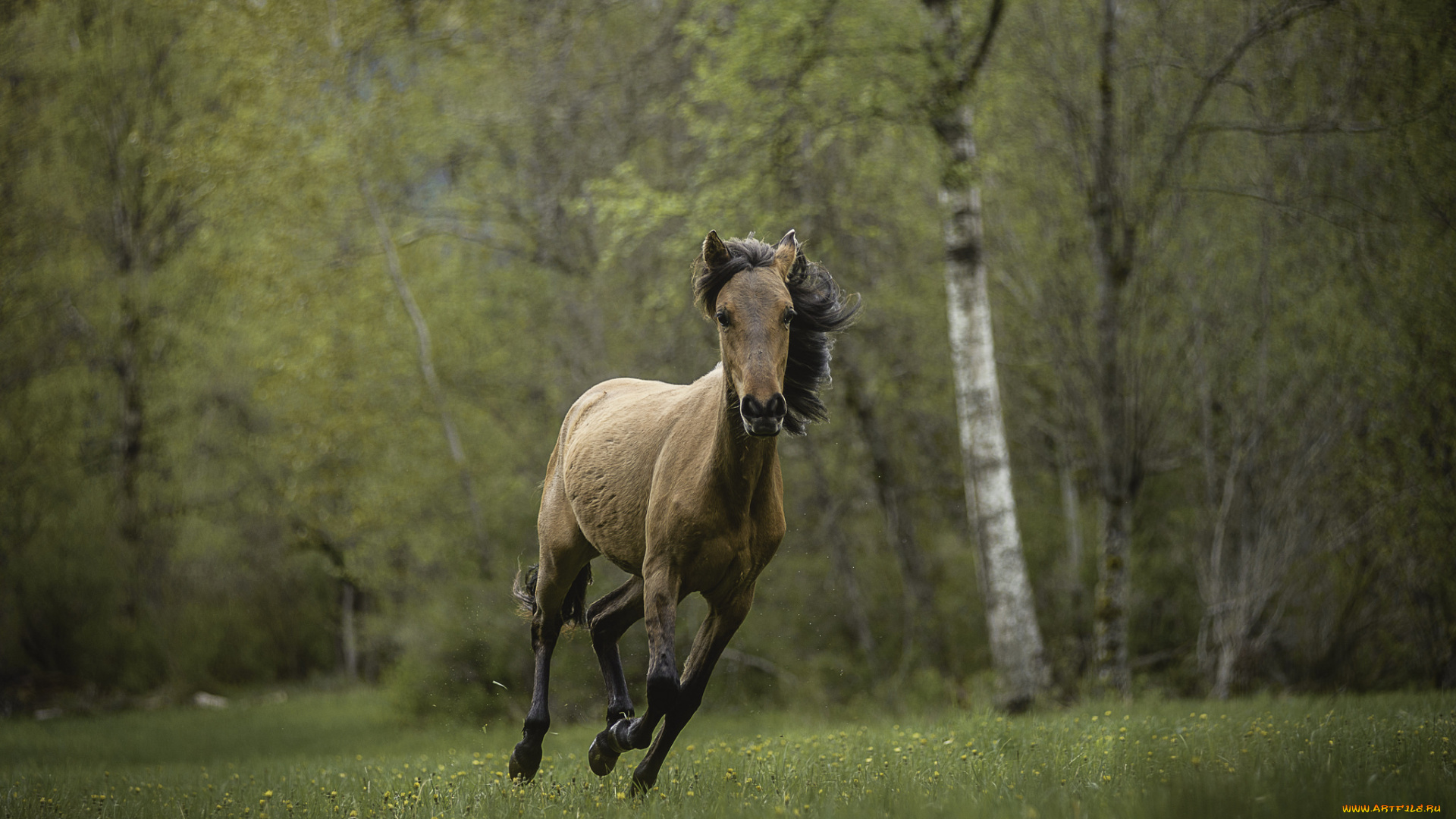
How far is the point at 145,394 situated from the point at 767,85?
14867mm

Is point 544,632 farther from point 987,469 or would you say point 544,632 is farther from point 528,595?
point 987,469

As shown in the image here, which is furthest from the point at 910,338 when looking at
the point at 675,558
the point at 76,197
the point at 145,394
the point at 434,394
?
the point at 76,197

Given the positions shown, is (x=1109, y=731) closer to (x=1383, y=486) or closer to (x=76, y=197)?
(x=1383, y=486)

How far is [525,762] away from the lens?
5410 millimetres

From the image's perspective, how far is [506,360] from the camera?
18922 millimetres

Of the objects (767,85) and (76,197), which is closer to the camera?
(767,85)

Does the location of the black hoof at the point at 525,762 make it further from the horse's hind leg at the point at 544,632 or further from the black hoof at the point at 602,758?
the black hoof at the point at 602,758

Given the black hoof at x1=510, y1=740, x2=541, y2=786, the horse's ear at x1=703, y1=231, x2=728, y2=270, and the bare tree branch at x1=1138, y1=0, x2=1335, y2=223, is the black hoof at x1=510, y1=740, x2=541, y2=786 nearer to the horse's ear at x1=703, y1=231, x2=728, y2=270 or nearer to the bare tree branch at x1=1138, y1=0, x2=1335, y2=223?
the horse's ear at x1=703, y1=231, x2=728, y2=270

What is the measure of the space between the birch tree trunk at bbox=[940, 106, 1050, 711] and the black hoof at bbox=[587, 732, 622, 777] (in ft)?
18.0

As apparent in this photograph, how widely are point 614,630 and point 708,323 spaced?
78.9 inches

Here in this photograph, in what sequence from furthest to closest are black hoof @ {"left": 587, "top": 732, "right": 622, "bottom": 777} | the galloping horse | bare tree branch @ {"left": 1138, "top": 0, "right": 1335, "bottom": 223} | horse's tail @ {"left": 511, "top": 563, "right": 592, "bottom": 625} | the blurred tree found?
1. the blurred tree
2. bare tree branch @ {"left": 1138, "top": 0, "right": 1335, "bottom": 223}
3. horse's tail @ {"left": 511, "top": 563, "right": 592, "bottom": 625}
4. black hoof @ {"left": 587, "top": 732, "right": 622, "bottom": 777}
5. the galloping horse

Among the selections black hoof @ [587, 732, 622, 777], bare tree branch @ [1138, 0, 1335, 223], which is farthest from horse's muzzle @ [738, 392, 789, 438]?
bare tree branch @ [1138, 0, 1335, 223]

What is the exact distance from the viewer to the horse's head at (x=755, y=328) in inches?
151

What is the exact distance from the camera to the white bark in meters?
9.45
